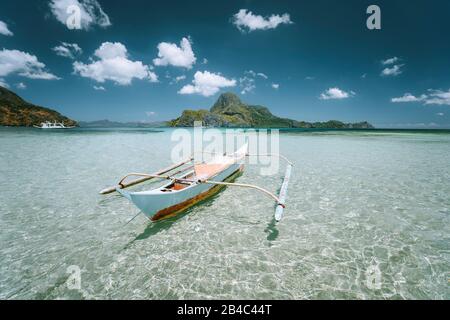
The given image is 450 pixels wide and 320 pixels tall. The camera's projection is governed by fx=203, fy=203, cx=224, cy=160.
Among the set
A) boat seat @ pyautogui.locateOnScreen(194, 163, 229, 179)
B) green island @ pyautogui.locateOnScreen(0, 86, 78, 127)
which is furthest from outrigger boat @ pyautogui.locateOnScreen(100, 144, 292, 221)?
green island @ pyautogui.locateOnScreen(0, 86, 78, 127)

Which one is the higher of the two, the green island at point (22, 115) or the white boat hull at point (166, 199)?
the green island at point (22, 115)

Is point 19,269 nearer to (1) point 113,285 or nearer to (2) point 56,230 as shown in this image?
(2) point 56,230

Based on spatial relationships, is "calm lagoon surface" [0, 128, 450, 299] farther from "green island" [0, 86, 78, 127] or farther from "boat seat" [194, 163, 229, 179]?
"green island" [0, 86, 78, 127]

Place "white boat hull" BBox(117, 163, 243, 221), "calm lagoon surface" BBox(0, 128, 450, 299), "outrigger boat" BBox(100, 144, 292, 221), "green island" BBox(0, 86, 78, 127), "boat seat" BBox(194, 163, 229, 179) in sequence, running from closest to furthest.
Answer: "calm lagoon surface" BBox(0, 128, 450, 299)
"white boat hull" BBox(117, 163, 243, 221)
"outrigger boat" BBox(100, 144, 292, 221)
"boat seat" BBox(194, 163, 229, 179)
"green island" BBox(0, 86, 78, 127)

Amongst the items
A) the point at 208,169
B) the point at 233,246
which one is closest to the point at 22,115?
the point at 208,169

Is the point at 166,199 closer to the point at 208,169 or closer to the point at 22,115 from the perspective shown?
the point at 208,169

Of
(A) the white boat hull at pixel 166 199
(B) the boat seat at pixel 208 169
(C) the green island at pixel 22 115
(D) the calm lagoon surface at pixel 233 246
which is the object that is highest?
(C) the green island at pixel 22 115

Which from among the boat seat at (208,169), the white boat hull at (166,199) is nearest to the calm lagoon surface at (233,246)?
the white boat hull at (166,199)

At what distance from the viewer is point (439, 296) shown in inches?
171

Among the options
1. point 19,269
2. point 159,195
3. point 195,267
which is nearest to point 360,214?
point 195,267

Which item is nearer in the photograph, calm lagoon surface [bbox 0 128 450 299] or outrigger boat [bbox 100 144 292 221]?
calm lagoon surface [bbox 0 128 450 299]

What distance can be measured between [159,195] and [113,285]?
8.38 feet

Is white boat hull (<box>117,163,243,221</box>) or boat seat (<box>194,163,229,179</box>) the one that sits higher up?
boat seat (<box>194,163,229,179</box>)

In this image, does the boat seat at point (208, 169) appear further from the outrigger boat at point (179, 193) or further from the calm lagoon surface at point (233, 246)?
the calm lagoon surface at point (233, 246)
